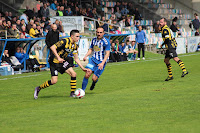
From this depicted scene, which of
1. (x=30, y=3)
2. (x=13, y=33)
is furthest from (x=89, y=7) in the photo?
(x=13, y=33)

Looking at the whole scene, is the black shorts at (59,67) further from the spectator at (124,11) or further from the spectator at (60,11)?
the spectator at (124,11)

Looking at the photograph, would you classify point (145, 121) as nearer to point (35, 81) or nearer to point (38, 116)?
point (38, 116)

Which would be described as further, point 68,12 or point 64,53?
point 68,12

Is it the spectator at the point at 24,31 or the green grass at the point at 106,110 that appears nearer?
the green grass at the point at 106,110

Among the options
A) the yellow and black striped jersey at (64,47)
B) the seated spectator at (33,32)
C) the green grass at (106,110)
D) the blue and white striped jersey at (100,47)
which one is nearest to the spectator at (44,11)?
the seated spectator at (33,32)

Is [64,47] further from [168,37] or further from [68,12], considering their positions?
[68,12]

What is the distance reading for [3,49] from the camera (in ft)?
71.4

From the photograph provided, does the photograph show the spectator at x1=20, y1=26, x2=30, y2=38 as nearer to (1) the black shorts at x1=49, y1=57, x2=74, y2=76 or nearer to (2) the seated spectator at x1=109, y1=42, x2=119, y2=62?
(2) the seated spectator at x1=109, y1=42, x2=119, y2=62

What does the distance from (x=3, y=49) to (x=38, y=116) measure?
1327 centimetres

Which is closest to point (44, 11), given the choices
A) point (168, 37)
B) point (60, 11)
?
point (60, 11)

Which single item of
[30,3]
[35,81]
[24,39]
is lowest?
[35,81]

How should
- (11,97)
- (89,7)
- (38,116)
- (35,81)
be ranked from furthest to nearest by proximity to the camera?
(89,7), (35,81), (11,97), (38,116)

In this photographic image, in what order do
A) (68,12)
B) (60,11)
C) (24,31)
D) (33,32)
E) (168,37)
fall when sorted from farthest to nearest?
1. (68,12)
2. (60,11)
3. (33,32)
4. (24,31)
5. (168,37)

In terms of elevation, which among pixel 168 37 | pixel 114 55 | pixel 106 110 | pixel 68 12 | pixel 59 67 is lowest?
pixel 114 55
